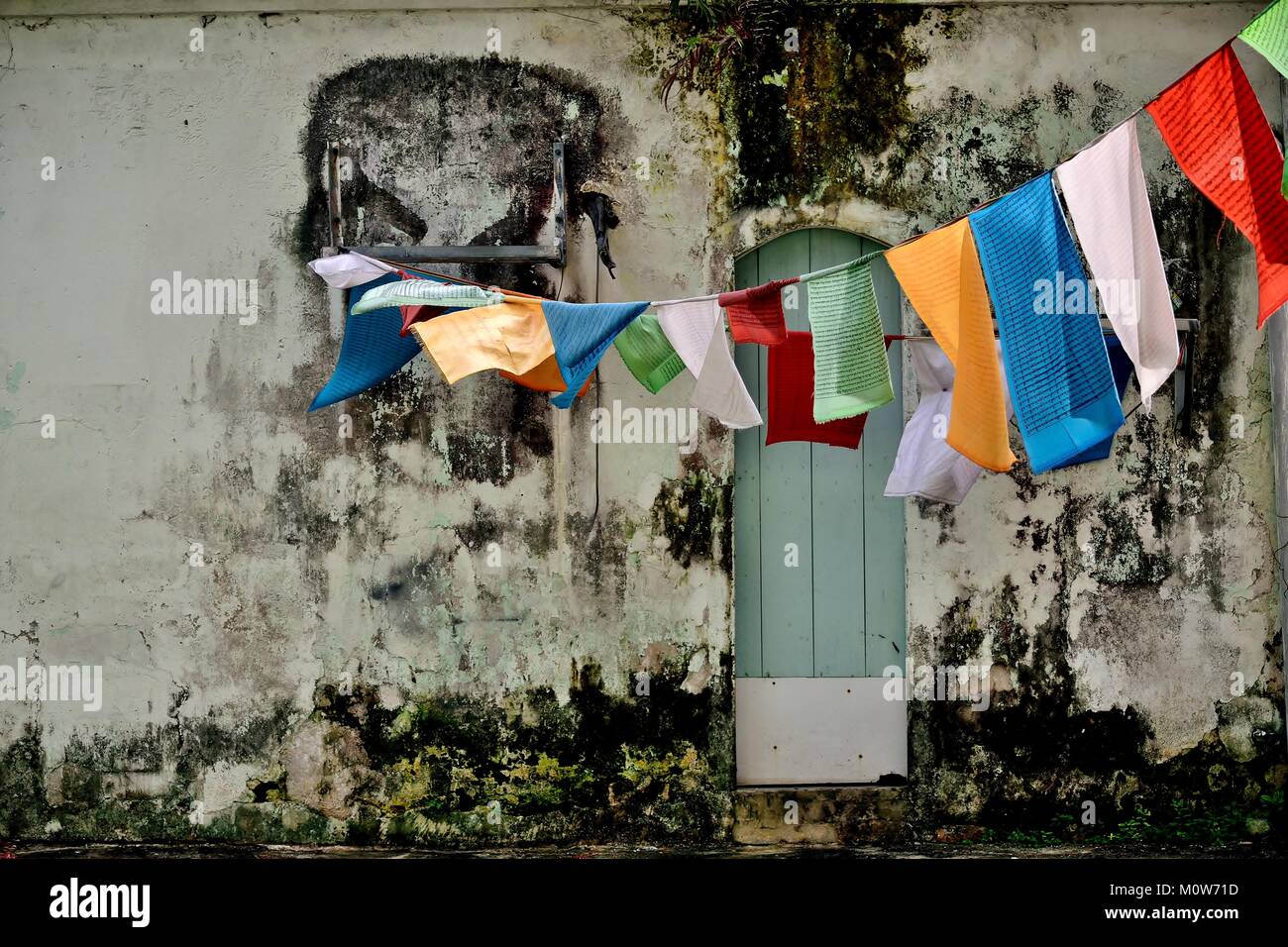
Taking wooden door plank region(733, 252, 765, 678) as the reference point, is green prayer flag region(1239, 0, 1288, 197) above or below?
above

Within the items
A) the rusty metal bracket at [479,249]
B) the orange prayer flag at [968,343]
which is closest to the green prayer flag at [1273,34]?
the orange prayer flag at [968,343]

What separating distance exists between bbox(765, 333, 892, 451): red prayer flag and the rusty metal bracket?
3.85 ft

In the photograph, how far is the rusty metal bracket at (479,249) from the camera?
16.0ft

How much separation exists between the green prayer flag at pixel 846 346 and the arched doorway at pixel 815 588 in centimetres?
137

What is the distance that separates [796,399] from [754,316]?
0.73 meters

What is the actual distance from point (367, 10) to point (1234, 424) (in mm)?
4465

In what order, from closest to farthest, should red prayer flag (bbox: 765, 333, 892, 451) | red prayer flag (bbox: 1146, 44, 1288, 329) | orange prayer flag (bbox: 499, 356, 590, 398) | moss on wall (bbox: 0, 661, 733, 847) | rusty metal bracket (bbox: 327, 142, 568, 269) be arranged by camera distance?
red prayer flag (bbox: 1146, 44, 1288, 329)
orange prayer flag (bbox: 499, 356, 590, 398)
red prayer flag (bbox: 765, 333, 892, 451)
rusty metal bracket (bbox: 327, 142, 568, 269)
moss on wall (bbox: 0, 661, 733, 847)

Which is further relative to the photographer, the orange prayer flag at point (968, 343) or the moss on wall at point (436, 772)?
the moss on wall at point (436, 772)

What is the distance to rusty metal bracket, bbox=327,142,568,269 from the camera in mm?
4879

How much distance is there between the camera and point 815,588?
5141mm

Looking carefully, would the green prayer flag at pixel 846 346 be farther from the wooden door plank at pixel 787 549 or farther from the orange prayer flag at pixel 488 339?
the wooden door plank at pixel 787 549

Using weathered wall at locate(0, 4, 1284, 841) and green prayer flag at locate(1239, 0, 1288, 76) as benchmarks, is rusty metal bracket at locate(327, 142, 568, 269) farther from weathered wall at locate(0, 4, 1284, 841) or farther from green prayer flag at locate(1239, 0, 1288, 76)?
green prayer flag at locate(1239, 0, 1288, 76)

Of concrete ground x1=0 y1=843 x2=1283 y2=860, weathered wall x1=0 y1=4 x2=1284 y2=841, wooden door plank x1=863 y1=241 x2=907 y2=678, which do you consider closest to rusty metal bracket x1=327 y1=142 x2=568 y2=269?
weathered wall x1=0 y1=4 x2=1284 y2=841

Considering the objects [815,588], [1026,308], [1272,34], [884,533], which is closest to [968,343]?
[1026,308]
